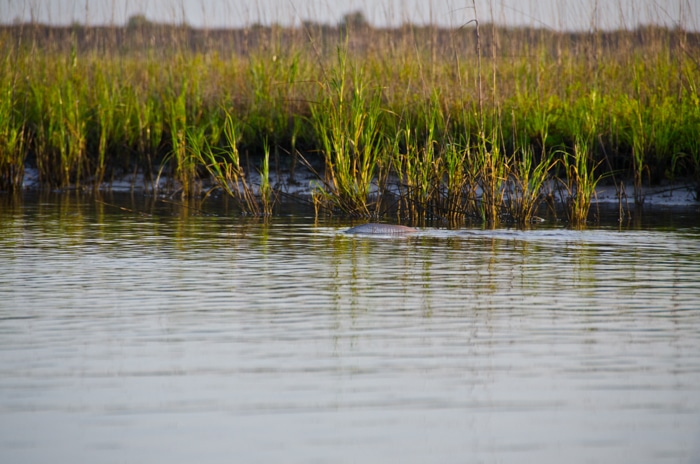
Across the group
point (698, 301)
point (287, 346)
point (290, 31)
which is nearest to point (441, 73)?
point (290, 31)

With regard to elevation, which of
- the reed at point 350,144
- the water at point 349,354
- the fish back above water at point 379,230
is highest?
the reed at point 350,144

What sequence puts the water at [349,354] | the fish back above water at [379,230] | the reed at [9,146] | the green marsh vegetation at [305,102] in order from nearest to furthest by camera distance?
the water at [349,354], the fish back above water at [379,230], the green marsh vegetation at [305,102], the reed at [9,146]

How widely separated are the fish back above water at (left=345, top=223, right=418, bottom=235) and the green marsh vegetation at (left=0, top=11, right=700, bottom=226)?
4.29 ft

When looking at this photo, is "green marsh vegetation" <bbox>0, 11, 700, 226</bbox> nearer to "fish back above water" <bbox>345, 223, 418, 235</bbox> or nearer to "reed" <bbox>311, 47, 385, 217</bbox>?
"reed" <bbox>311, 47, 385, 217</bbox>

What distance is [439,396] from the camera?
8.96 ft

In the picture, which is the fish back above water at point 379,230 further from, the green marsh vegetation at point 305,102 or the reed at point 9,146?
the reed at point 9,146

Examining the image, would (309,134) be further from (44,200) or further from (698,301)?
(698,301)

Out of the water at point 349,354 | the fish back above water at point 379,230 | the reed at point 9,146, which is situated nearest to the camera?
the water at point 349,354

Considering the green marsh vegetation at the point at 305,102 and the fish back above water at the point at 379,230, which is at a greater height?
the green marsh vegetation at the point at 305,102

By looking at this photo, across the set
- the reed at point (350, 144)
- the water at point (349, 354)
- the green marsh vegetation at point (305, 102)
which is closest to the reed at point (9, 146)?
the green marsh vegetation at point (305, 102)

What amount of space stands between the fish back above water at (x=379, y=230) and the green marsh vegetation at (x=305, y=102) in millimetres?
1309

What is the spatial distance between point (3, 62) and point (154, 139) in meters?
1.73

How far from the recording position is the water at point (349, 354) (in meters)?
2.39

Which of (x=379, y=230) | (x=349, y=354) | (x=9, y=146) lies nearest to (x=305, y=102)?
(x=9, y=146)
